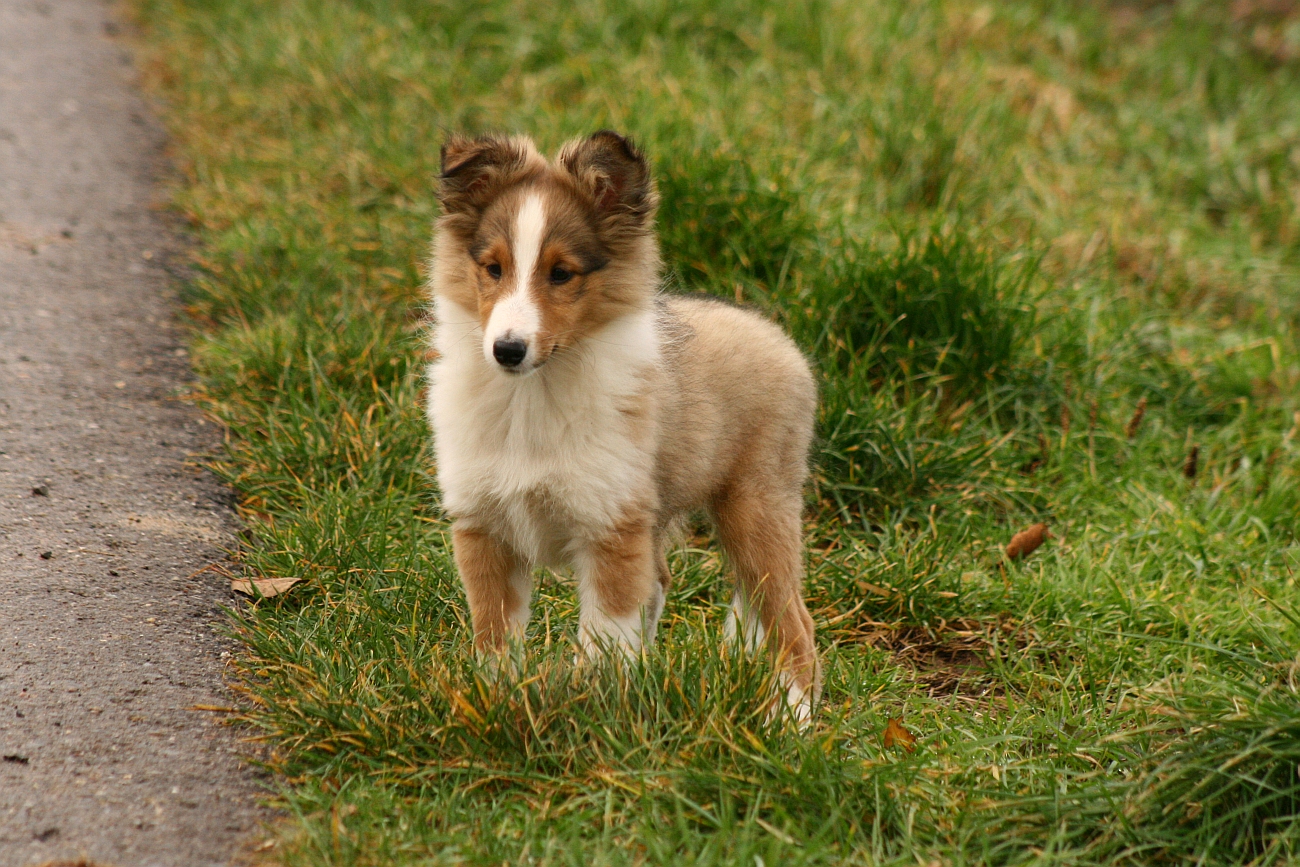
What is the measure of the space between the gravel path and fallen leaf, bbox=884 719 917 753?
1.70 meters

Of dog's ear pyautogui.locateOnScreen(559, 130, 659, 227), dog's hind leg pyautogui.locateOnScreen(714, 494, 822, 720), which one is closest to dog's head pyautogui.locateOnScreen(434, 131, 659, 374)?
dog's ear pyautogui.locateOnScreen(559, 130, 659, 227)

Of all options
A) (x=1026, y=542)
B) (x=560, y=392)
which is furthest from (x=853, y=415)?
(x=560, y=392)

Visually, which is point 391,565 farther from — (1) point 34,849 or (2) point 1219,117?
(2) point 1219,117

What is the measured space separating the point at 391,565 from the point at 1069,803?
2203 millimetres

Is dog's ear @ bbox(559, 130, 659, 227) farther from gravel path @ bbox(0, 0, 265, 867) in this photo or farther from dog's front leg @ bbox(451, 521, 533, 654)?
gravel path @ bbox(0, 0, 265, 867)

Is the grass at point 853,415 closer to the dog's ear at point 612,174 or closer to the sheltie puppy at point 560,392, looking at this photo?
the sheltie puppy at point 560,392

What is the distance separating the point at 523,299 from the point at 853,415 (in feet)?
6.72

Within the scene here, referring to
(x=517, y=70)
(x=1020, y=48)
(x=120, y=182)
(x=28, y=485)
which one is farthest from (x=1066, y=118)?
(x=28, y=485)

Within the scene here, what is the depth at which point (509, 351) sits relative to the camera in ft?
10.8

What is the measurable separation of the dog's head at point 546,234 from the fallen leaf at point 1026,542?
199 centimetres

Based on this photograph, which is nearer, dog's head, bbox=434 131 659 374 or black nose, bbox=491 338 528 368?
black nose, bbox=491 338 528 368

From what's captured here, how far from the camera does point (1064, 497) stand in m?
5.35

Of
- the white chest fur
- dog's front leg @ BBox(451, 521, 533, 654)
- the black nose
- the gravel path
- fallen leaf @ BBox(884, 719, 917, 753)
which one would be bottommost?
fallen leaf @ BBox(884, 719, 917, 753)

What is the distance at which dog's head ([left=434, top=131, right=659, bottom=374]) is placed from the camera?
3436 millimetres
